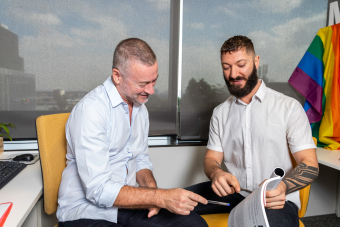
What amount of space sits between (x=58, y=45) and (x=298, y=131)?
1774 millimetres

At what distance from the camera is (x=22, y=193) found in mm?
1099

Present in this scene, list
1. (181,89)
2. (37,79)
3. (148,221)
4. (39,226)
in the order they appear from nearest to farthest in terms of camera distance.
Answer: (148,221) → (39,226) → (37,79) → (181,89)

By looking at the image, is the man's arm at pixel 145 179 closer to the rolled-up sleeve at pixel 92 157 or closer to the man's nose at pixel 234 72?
the rolled-up sleeve at pixel 92 157

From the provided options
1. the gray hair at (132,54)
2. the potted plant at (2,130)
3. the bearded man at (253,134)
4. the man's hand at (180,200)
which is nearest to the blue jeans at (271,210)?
the bearded man at (253,134)

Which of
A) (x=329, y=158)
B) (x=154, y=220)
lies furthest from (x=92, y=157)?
(x=329, y=158)

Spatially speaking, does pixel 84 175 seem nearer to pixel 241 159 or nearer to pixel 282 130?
pixel 241 159

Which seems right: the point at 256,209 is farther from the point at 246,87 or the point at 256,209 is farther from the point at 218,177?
the point at 246,87

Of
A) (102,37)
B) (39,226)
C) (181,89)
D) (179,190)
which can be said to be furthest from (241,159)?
(102,37)

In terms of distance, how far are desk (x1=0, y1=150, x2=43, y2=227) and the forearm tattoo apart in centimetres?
114

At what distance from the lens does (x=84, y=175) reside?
1051mm

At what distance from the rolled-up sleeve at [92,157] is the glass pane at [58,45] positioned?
976mm

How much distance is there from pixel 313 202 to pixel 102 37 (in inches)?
97.0

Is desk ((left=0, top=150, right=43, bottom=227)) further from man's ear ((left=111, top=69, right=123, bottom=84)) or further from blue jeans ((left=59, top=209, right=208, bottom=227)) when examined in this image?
man's ear ((left=111, top=69, right=123, bottom=84))

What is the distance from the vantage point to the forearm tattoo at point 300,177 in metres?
1.20
